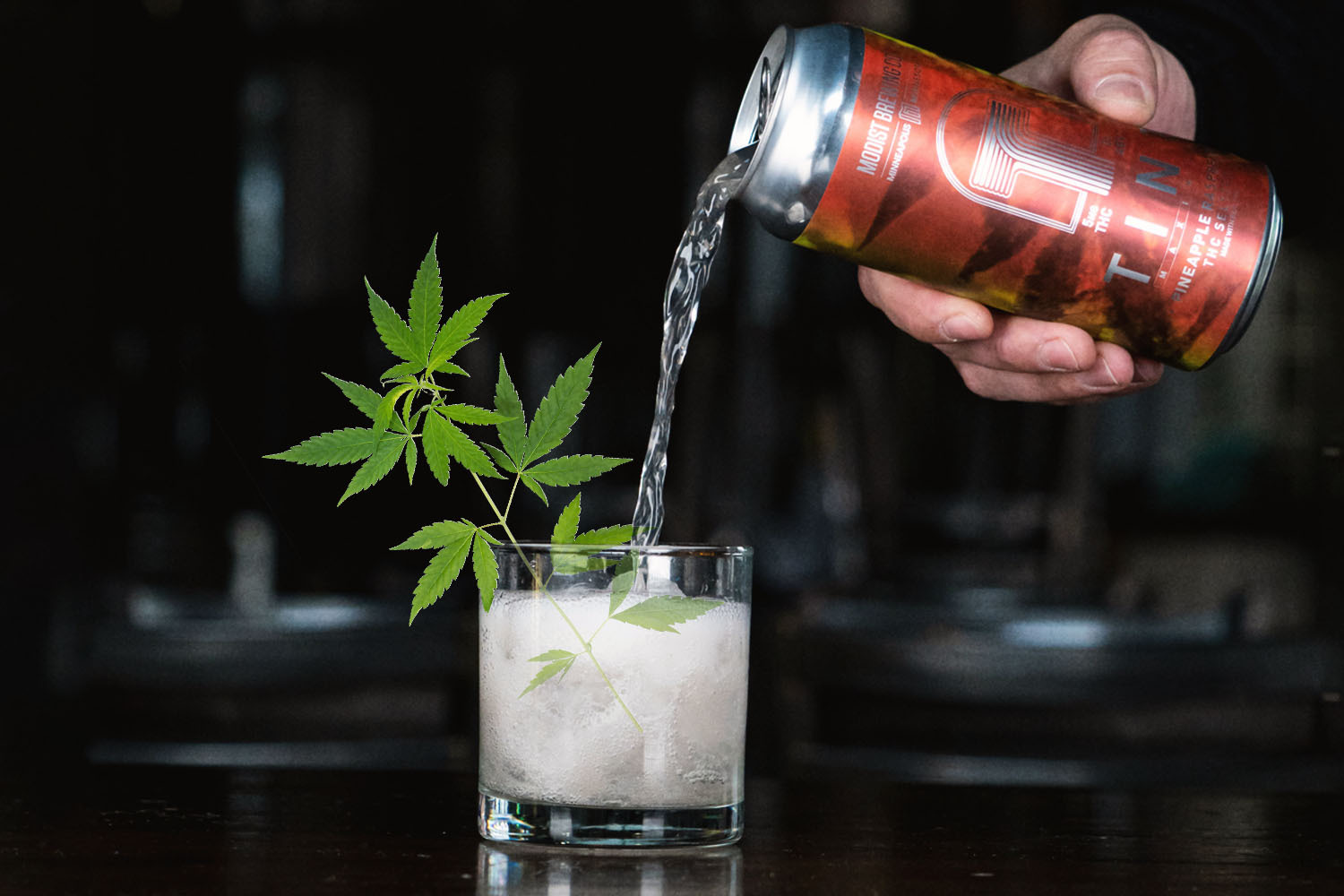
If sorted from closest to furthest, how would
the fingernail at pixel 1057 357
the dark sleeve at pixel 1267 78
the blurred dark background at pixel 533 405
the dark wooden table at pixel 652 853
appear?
the dark wooden table at pixel 652 853
the fingernail at pixel 1057 357
the dark sleeve at pixel 1267 78
the blurred dark background at pixel 533 405

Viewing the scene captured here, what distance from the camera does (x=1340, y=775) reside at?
1.96 metres

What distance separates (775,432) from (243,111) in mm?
1249

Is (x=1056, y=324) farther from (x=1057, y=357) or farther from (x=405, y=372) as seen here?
(x=405, y=372)

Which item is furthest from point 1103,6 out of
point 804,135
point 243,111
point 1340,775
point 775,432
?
point 243,111

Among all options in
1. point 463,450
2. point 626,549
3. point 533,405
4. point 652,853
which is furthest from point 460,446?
point 533,405

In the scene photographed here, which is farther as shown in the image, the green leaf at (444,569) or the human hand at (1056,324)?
the human hand at (1056,324)

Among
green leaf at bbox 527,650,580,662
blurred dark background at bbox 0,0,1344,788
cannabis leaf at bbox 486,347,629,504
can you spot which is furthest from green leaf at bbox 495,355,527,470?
blurred dark background at bbox 0,0,1344,788

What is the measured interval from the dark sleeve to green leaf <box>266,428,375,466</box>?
2.95ft

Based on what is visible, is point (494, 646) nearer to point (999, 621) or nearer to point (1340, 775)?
point (999, 621)

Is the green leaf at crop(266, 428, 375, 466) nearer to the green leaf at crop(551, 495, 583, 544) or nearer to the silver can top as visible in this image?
the green leaf at crop(551, 495, 583, 544)

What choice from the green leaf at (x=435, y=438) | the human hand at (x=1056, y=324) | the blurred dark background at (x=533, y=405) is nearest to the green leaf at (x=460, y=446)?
the green leaf at (x=435, y=438)

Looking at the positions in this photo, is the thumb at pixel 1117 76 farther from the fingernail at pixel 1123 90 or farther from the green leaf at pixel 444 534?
the green leaf at pixel 444 534

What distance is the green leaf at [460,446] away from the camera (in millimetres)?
742

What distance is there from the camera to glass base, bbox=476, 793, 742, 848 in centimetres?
71
